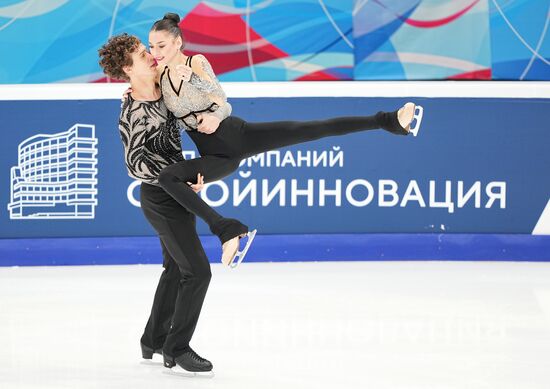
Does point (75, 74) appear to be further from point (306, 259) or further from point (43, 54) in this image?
point (306, 259)

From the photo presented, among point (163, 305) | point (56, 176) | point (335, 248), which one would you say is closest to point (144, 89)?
→ point (163, 305)

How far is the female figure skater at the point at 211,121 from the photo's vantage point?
15.9 ft

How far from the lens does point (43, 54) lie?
7.89 m

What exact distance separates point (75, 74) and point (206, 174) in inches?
133

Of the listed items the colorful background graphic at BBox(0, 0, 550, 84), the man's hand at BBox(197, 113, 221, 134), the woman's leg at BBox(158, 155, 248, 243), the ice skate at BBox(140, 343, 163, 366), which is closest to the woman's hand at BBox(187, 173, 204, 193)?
the woman's leg at BBox(158, 155, 248, 243)

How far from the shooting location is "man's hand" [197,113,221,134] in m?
4.87

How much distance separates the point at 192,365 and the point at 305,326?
48.3 inches

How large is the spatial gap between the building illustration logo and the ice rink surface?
1.41 ft

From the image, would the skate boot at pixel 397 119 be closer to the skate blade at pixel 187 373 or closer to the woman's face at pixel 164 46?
the woman's face at pixel 164 46

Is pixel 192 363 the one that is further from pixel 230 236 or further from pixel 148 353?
pixel 230 236

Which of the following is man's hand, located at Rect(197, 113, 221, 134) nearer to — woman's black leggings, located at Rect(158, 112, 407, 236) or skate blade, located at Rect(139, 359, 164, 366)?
woman's black leggings, located at Rect(158, 112, 407, 236)

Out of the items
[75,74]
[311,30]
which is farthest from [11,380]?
[311,30]

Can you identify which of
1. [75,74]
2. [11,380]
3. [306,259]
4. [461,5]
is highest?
[461,5]

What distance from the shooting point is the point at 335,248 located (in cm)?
820
